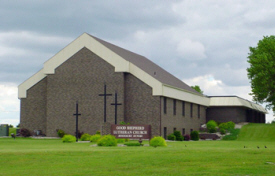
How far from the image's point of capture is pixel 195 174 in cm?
2159

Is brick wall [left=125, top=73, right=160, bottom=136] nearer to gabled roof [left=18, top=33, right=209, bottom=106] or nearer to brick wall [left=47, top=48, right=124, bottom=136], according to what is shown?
gabled roof [left=18, top=33, right=209, bottom=106]

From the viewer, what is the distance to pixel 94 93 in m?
66.6

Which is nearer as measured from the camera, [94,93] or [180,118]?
[94,93]

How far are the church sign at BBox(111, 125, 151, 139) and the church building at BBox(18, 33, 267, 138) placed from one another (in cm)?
1765

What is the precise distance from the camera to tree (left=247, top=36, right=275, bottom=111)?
7319 centimetres

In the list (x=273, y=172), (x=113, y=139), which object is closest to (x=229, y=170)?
(x=273, y=172)

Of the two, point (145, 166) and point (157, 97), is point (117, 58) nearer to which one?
point (157, 97)

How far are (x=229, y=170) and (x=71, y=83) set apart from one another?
47113mm

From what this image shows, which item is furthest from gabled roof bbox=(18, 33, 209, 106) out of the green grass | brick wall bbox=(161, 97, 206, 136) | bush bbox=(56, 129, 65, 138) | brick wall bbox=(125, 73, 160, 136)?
the green grass

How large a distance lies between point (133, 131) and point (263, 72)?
3559 centimetres

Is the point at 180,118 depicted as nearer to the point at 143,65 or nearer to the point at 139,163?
the point at 143,65

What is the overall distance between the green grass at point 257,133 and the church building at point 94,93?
9.03m

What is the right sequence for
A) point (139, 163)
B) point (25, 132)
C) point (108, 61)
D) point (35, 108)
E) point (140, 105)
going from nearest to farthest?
point (139, 163), point (140, 105), point (108, 61), point (25, 132), point (35, 108)

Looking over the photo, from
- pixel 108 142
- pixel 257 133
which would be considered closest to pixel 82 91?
pixel 257 133
